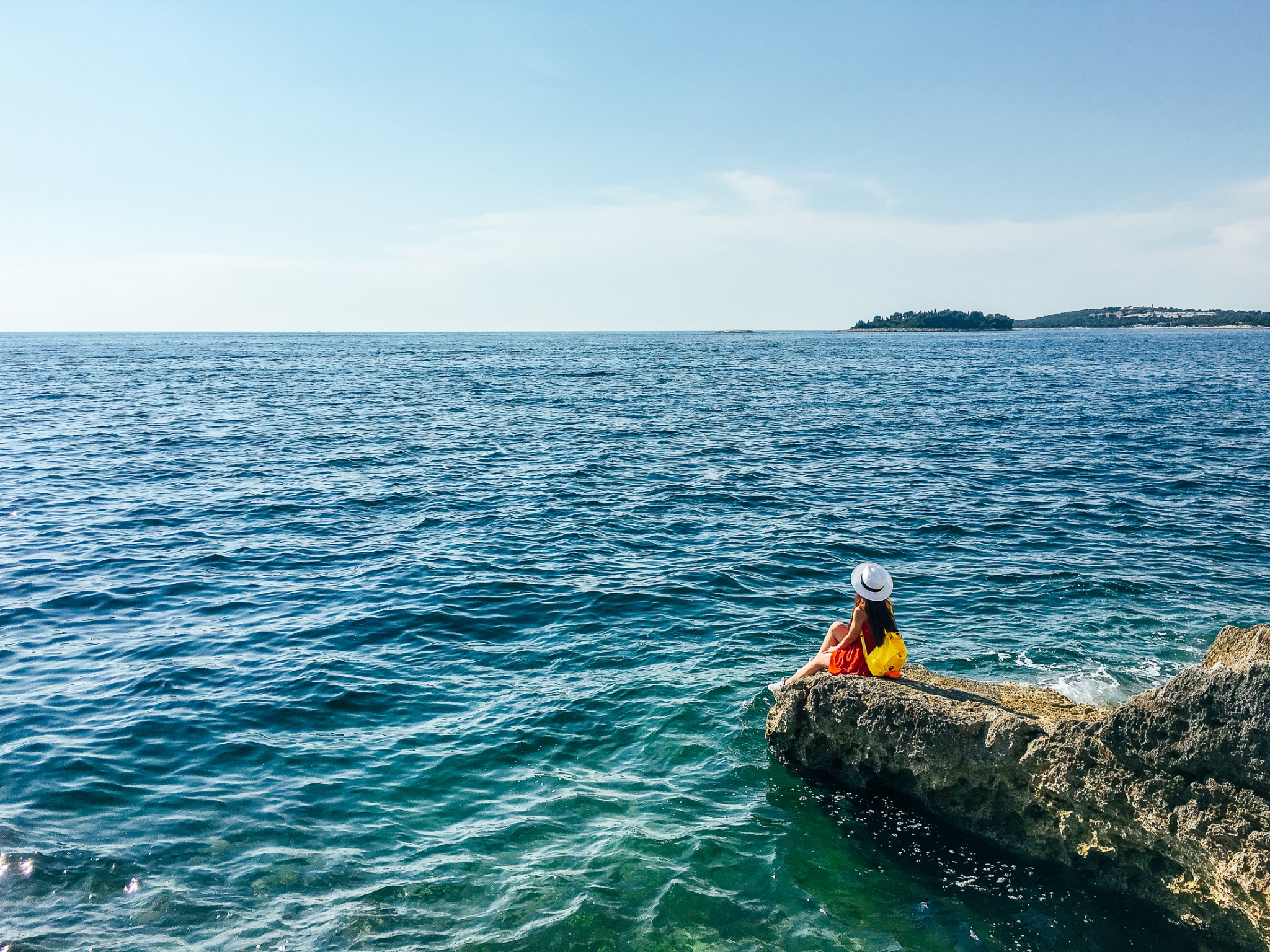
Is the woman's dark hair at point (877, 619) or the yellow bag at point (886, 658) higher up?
the woman's dark hair at point (877, 619)

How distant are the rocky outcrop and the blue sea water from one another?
39 cm

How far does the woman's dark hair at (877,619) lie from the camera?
30.8 ft

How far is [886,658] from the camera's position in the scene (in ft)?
30.9

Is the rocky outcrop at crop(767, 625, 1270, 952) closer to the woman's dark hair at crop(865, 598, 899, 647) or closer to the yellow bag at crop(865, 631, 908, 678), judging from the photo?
the yellow bag at crop(865, 631, 908, 678)

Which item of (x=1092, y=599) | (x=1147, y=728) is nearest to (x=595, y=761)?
(x=1147, y=728)

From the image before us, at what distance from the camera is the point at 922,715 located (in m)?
8.32

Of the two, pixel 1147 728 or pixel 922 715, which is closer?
pixel 1147 728

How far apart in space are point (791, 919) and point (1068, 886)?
2569 millimetres

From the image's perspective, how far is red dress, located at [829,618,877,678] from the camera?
9.41m

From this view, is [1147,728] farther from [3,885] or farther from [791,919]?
[3,885]

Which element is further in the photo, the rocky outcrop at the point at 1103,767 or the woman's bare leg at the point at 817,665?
the woman's bare leg at the point at 817,665

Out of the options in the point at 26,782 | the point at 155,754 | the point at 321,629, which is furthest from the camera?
the point at 321,629

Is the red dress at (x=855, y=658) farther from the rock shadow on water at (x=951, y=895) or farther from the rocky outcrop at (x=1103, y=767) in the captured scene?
the rock shadow on water at (x=951, y=895)

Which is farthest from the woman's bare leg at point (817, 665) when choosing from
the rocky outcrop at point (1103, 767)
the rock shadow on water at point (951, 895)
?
the rock shadow on water at point (951, 895)
